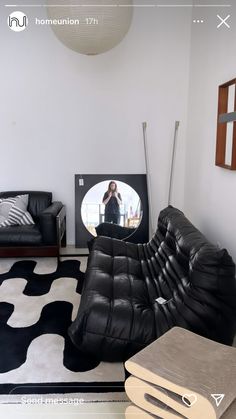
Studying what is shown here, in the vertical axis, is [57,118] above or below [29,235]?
above

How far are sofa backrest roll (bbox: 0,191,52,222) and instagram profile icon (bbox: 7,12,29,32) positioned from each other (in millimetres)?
1885

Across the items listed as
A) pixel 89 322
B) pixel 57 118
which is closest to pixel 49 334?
pixel 89 322

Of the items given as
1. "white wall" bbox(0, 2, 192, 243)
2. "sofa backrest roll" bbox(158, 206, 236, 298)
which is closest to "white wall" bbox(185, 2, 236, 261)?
"white wall" bbox(0, 2, 192, 243)

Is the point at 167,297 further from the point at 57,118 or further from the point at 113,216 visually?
the point at 57,118

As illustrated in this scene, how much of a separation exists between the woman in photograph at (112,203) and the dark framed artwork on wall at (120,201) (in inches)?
0.5

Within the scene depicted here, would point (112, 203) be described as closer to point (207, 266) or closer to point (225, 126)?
point (225, 126)

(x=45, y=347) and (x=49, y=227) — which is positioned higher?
(x=49, y=227)

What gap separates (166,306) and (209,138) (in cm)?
181

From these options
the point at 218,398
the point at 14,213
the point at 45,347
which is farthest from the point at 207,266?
the point at 14,213

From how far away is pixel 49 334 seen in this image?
2.23 metres

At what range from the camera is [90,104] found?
4039 mm

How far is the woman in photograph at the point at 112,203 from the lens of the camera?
13.4 feet

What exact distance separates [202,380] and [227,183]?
185 cm

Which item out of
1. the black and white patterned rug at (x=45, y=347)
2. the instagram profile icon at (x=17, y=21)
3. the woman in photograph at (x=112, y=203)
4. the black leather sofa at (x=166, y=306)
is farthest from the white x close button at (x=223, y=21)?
the black and white patterned rug at (x=45, y=347)
